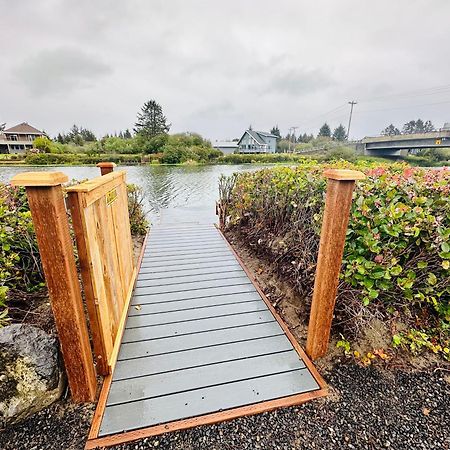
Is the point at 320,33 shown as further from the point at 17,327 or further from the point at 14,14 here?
the point at 17,327

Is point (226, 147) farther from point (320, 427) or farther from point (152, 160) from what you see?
point (320, 427)

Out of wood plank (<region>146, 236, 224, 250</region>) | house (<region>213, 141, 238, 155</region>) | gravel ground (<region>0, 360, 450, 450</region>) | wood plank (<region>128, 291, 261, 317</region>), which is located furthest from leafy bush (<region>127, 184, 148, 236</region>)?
house (<region>213, 141, 238, 155</region>)

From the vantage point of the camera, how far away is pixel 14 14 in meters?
4.57

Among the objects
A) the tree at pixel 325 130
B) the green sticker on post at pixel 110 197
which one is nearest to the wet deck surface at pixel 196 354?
the green sticker on post at pixel 110 197

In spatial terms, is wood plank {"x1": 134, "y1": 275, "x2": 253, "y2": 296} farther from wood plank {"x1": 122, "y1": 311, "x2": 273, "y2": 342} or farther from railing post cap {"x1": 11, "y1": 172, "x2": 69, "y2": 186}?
railing post cap {"x1": 11, "y1": 172, "x2": 69, "y2": 186}

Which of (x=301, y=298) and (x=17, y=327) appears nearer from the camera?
(x=17, y=327)

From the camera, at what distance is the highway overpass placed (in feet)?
79.9

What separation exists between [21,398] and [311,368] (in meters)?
1.75

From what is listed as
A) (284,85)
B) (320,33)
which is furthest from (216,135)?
(320,33)

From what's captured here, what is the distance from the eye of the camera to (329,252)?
1.57 m

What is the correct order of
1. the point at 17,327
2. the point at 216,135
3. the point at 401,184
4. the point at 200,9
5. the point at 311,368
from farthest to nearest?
the point at 216,135
the point at 200,9
the point at 401,184
the point at 311,368
the point at 17,327

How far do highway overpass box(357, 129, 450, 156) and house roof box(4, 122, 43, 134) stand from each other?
54803mm

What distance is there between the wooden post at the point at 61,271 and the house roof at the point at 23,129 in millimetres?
56595

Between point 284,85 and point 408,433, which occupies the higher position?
point 284,85
